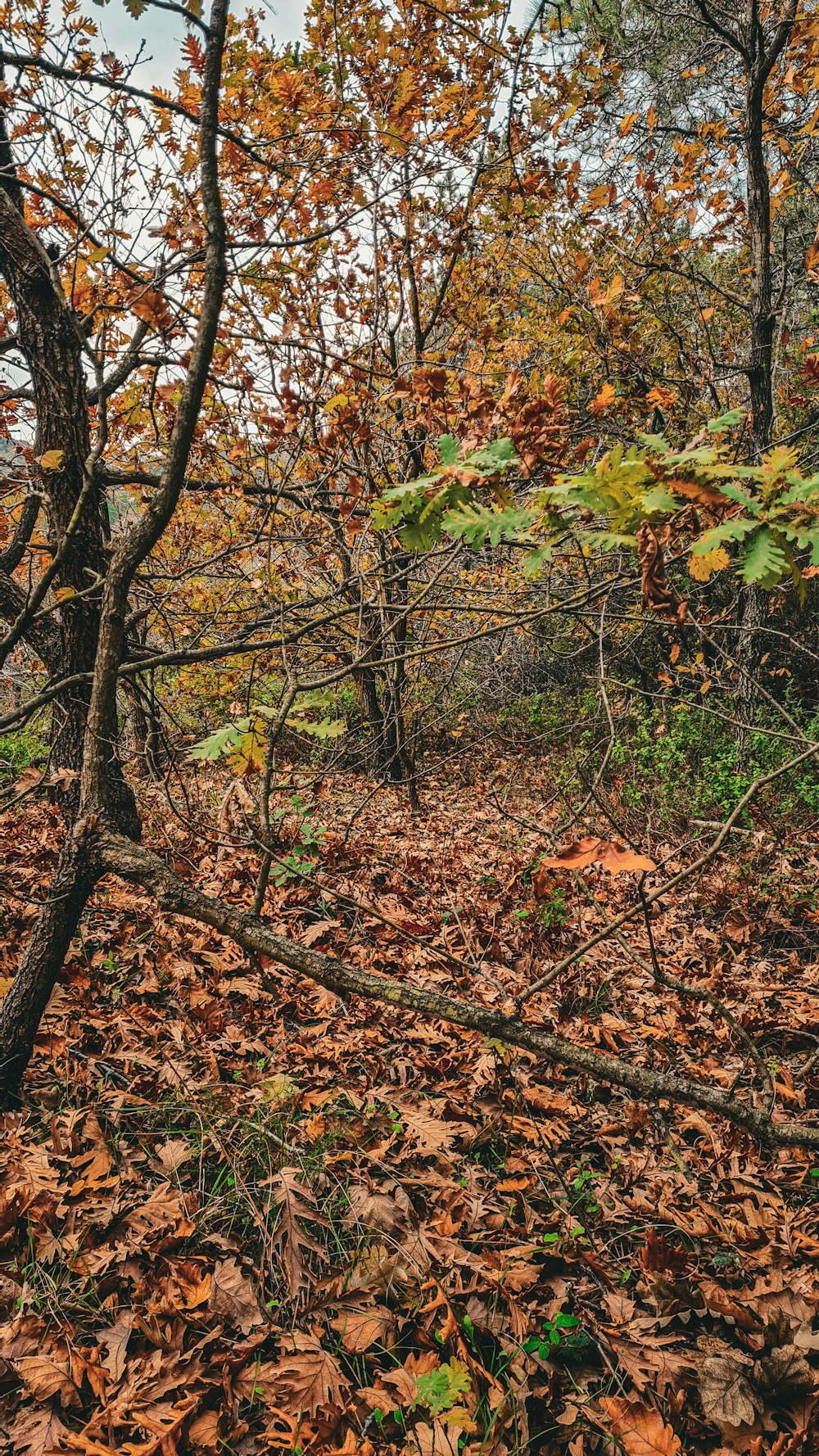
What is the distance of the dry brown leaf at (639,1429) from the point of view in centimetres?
162

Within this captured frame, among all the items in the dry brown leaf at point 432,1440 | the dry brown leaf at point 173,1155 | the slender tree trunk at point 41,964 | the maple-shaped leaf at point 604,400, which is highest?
the maple-shaped leaf at point 604,400

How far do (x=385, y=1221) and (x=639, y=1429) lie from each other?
849mm

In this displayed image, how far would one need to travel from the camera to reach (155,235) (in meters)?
2.71

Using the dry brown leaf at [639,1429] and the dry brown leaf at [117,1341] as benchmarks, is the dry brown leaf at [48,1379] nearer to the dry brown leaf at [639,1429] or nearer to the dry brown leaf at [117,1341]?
the dry brown leaf at [117,1341]

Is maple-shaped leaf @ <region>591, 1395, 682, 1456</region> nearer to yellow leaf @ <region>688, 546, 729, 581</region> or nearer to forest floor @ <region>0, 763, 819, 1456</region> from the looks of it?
forest floor @ <region>0, 763, 819, 1456</region>

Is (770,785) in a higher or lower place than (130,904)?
lower

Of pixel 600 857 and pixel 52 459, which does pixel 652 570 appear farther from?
pixel 52 459

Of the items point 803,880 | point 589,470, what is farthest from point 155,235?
point 803,880

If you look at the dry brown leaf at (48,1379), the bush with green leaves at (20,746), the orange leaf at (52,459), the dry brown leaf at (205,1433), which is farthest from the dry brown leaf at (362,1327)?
the bush with green leaves at (20,746)

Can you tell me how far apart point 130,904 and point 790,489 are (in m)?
3.90

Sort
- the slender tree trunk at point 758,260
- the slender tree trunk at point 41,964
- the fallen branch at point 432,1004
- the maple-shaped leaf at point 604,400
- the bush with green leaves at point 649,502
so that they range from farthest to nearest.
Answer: the slender tree trunk at point 758,260, the maple-shaped leaf at point 604,400, the slender tree trunk at point 41,964, the fallen branch at point 432,1004, the bush with green leaves at point 649,502

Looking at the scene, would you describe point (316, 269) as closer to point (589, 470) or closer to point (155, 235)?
point (155, 235)

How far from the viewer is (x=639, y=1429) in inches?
66.3

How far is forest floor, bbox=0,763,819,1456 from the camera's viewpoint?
171cm
